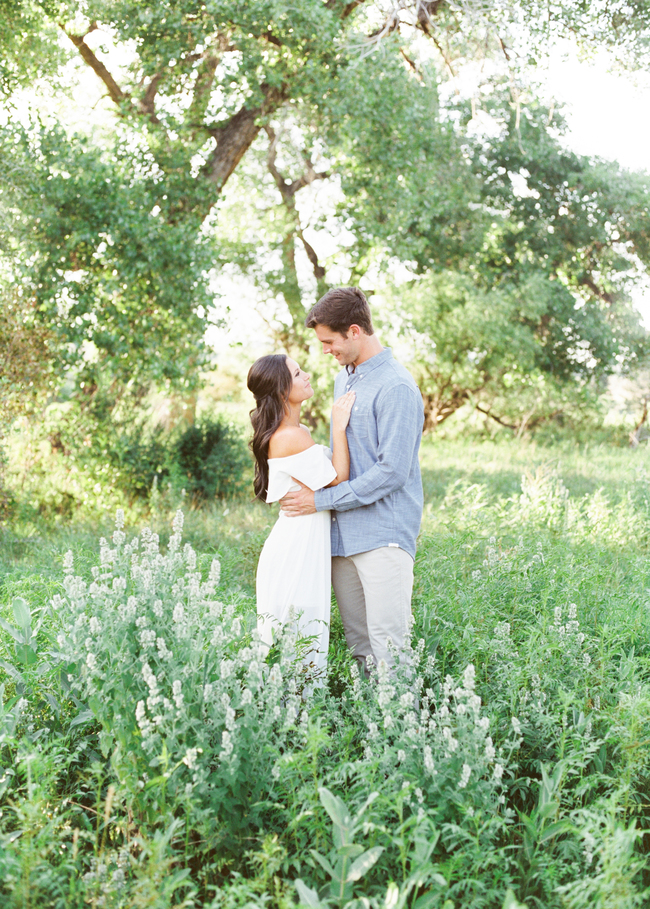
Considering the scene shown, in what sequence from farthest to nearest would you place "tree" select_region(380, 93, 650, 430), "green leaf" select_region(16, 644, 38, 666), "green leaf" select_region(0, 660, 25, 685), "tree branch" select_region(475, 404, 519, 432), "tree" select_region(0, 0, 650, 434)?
"tree branch" select_region(475, 404, 519, 432) < "tree" select_region(380, 93, 650, 430) < "tree" select_region(0, 0, 650, 434) < "green leaf" select_region(16, 644, 38, 666) < "green leaf" select_region(0, 660, 25, 685)

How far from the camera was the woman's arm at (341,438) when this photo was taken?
3.96 m

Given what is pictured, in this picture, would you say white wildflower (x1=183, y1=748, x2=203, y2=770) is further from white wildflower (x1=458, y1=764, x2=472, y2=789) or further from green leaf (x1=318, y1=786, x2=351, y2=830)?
white wildflower (x1=458, y1=764, x2=472, y2=789)

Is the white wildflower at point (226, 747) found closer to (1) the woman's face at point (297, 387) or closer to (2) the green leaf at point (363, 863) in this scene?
(2) the green leaf at point (363, 863)

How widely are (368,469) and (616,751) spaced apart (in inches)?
68.7

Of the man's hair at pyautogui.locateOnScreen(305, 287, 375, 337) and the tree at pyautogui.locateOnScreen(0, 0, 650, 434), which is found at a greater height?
the tree at pyautogui.locateOnScreen(0, 0, 650, 434)

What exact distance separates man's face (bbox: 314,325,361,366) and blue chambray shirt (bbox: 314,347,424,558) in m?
0.10

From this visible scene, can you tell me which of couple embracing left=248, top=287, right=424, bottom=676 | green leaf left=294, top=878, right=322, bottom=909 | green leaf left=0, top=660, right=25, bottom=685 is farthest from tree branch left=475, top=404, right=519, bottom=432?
green leaf left=294, top=878, right=322, bottom=909

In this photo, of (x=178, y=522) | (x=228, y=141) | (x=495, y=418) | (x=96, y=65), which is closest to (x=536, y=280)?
(x=495, y=418)

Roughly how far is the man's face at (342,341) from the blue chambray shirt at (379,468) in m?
0.10

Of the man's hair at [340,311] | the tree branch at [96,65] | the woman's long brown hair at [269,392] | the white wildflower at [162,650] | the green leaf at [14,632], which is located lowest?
the green leaf at [14,632]

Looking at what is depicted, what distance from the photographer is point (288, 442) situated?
3982 millimetres

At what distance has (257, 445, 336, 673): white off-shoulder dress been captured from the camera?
153 inches

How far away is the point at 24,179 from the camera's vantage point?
866 centimetres

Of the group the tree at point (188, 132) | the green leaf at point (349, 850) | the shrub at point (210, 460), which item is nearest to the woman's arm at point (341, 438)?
the green leaf at point (349, 850)
